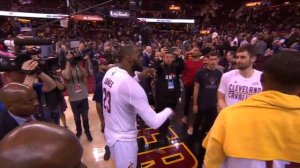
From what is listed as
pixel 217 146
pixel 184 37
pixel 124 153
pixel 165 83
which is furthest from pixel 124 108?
pixel 184 37

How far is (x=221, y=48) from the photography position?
9.73 m

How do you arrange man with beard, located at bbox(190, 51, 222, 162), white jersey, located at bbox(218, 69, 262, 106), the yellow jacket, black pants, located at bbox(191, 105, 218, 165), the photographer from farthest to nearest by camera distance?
1. the photographer
2. black pants, located at bbox(191, 105, 218, 165)
3. man with beard, located at bbox(190, 51, 222, 162)
4. white jersey, located at bbox(218, 69, 262, 106)
5. the yellow jacket

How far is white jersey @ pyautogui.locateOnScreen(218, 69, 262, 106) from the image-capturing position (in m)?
2.97

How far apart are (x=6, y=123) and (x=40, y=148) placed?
1.15 metres

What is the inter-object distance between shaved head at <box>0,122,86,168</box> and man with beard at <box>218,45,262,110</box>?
8.61ft

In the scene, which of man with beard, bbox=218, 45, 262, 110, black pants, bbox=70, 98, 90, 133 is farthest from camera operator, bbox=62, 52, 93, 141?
man with beard, bbox=218, 45, 262, 110

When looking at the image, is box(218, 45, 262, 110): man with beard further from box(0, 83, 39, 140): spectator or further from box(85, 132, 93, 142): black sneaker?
box(85, 132, 93, 142): black sneaker

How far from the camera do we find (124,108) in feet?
7.75

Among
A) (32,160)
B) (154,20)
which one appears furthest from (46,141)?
(154,20)

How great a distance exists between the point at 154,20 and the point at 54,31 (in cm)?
963

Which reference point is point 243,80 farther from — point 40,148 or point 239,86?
point 40,148

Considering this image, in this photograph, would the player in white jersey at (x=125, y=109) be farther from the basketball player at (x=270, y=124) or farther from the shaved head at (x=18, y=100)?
the basketball player at (x=270, y=124)

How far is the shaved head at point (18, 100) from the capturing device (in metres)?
Answer: 1.66

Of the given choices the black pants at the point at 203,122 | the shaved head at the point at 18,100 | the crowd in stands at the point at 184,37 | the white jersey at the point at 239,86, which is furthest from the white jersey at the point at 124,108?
the black pants at the point at 203,122
